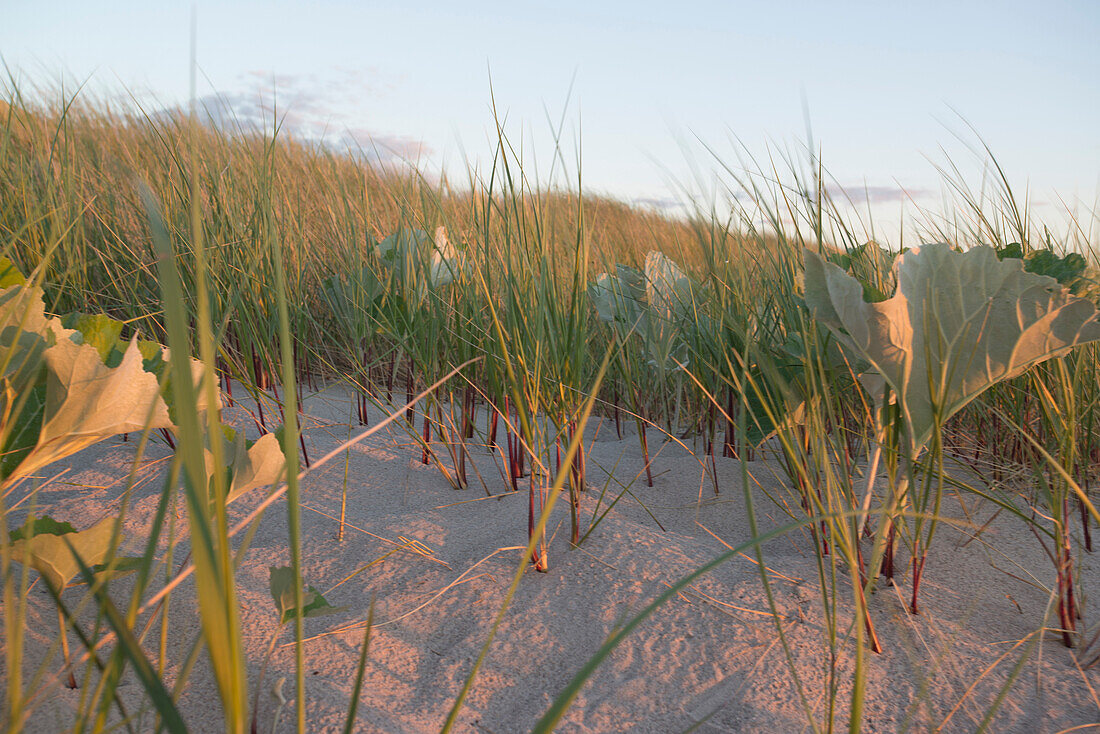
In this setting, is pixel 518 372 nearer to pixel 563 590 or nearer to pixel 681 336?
pixel 563 590

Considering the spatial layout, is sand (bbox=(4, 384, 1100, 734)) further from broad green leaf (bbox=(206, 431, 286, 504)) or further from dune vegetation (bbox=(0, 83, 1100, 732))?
broad green leaf (bbox=(206, 431, 286, 504))

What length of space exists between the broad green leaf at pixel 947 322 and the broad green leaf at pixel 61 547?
3.32 ft

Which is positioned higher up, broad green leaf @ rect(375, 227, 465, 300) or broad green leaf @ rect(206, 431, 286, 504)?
broad green leaf @ rect(375, 227, 465, 300)

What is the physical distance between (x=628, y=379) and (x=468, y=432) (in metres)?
0.46

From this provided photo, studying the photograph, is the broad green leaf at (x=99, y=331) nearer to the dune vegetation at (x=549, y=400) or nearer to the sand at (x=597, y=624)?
the dune vegetation at (x=549, y=400)

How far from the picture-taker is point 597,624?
3.42 feet

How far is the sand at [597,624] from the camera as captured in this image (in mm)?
861

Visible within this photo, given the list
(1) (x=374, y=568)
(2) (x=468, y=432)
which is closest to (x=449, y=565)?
(1) (x=374, y=568)

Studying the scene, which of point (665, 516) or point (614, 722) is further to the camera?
point (665, 516)

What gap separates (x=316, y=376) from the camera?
2.21 m

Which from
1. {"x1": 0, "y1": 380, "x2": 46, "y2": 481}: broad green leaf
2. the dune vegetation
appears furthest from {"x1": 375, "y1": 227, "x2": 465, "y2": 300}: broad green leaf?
{"x1": 0, "y1": 380, "x2": 46, "y2": 481}: broad green leaf

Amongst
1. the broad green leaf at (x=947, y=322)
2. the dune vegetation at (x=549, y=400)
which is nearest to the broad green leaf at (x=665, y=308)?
the dune vegetation at (x=549, y=400)

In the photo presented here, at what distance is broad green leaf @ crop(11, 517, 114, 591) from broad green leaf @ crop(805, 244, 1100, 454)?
1.01 m

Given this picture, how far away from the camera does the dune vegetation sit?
1.88ft
